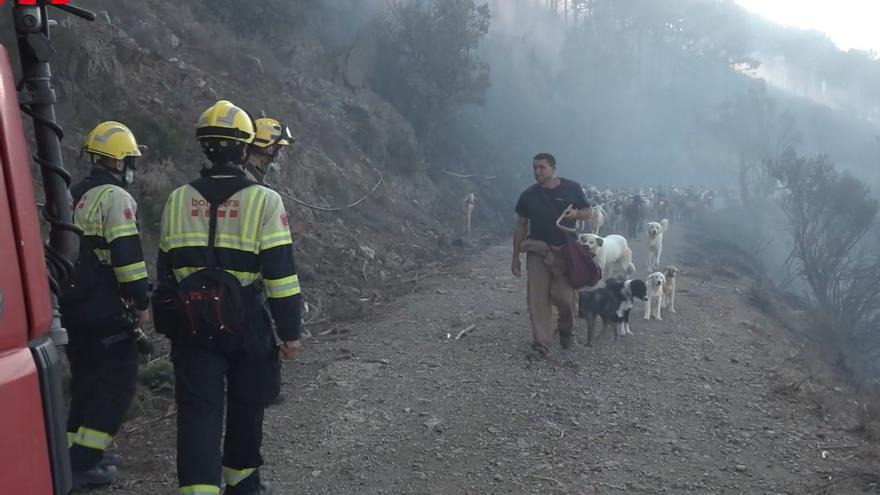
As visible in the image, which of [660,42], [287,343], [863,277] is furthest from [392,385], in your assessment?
[660,42]

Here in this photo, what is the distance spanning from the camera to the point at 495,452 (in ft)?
18.4

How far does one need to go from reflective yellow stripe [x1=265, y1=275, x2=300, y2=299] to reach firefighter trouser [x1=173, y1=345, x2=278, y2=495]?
314mm

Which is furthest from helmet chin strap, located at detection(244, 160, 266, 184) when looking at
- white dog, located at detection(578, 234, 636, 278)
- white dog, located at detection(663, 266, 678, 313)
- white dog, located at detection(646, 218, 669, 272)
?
white dog, located at detection(646, 218, 669, 272)

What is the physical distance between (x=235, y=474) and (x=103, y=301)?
123 centimetres

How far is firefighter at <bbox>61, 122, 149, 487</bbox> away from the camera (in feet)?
14.0

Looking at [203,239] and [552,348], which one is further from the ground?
Result: [203,239]

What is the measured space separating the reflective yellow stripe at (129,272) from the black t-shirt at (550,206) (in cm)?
404

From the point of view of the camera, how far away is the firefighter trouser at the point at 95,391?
4.41 m

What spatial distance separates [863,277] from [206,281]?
89.3ft

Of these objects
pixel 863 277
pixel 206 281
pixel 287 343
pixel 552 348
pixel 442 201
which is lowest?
pixel 863 277

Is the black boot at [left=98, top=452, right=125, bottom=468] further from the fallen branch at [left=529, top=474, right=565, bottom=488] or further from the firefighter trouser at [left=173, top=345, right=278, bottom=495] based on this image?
the fallen branch at [left=529, top=474, right=565, bottom=488]

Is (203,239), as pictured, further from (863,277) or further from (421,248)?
(863,277)

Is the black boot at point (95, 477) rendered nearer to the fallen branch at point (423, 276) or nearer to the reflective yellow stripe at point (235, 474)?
the reflective yellow stripe at point (235, 474)

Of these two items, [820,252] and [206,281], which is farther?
[820,252]
